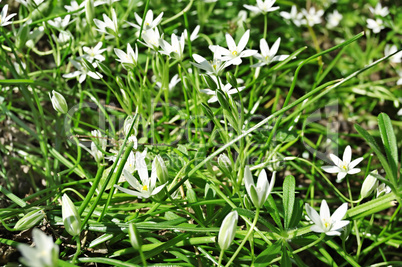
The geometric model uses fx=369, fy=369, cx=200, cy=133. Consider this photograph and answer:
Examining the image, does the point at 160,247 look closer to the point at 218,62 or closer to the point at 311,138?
the point at 218,62

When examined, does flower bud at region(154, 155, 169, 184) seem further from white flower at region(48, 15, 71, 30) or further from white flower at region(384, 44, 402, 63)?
white flower at region(384, 44, 402, 63)

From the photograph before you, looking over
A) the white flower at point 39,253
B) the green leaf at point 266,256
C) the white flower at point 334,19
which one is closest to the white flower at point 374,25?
the white flower at point 334,19

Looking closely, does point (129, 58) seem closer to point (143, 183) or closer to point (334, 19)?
point (143, 183)

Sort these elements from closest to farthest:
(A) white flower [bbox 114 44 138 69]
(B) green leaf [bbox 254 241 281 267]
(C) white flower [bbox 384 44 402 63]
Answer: (B) green leaf [bbox 254 241 281 267] < (A) white flower [bbox 114 44 138 69] < (C) white flower [bbox 384 44 402 63]

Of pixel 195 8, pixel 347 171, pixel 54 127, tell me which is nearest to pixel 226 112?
pixel 347 171

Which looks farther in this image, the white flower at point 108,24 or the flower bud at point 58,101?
the white flower at point 108,24

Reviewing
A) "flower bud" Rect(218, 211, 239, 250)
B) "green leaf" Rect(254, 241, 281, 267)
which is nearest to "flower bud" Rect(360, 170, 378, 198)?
"green leaf" Rect(254, 241, 281, 267)

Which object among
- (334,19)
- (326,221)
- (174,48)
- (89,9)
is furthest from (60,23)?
(334,19)

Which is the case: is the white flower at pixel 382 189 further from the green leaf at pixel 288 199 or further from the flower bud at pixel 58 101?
the flower bud at pixel 58 101
